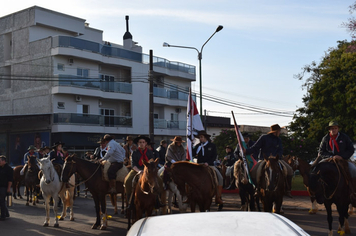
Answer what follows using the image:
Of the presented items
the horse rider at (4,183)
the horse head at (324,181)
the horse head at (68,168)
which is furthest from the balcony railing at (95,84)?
the horse head at (324,181)

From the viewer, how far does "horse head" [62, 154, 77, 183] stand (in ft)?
40.5

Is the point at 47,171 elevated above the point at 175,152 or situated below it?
below

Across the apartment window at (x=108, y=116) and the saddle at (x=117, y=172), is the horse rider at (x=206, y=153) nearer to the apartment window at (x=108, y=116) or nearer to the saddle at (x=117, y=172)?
the saddle at (x=117, y=172)

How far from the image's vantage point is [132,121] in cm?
4662

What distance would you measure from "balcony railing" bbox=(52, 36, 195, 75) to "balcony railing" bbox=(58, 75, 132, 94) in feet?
9.43

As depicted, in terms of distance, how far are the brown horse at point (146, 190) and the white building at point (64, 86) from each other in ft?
97.9

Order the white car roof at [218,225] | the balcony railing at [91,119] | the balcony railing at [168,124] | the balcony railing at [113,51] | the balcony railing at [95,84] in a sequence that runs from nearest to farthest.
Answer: the white car roof at [218,225] → the balcony railing at [91,119] → the balcony railing at [95,84] → the balcony railing at [113,51] → the balcony railing at [168,124]

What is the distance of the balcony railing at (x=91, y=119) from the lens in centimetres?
3984

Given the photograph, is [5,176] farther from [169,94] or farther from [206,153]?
[169,94]

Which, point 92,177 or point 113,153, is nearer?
point 92,177

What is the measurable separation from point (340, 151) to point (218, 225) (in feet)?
26.8

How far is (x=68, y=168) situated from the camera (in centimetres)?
1244

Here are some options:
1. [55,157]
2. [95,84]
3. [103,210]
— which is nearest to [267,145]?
[103,210]

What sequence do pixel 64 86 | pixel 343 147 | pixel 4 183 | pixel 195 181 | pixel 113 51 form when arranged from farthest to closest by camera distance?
pixel 113 51 < pixel 64 86 < pixel 4 183 < pixel 195 181 < pixel 343 147
